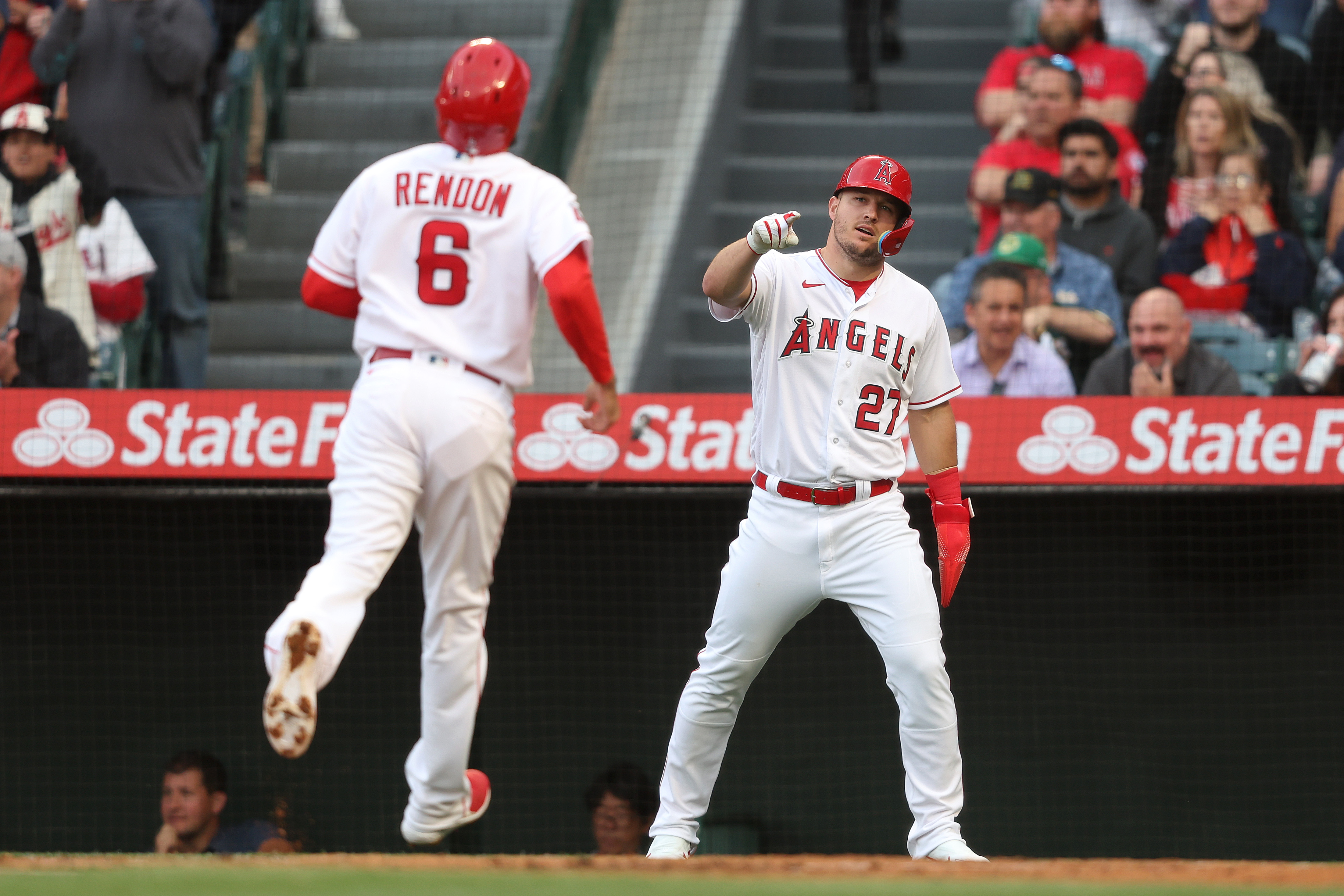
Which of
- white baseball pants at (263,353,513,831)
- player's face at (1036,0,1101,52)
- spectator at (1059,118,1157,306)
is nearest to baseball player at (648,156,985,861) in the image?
white baseball pants at (263,353,513,831)

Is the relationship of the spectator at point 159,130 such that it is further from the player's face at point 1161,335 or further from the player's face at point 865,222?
the player's face at point 1161,335

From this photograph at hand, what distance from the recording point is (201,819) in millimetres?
5043

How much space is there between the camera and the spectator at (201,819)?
16.5 ft

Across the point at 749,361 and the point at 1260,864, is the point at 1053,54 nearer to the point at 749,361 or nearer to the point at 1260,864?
the point at 749,361

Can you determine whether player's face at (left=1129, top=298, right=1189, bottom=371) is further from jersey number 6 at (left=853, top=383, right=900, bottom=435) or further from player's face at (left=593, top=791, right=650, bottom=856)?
player's face at (left=593, top=791, right=650, bottom=856)

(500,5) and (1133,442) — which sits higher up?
(500,5)

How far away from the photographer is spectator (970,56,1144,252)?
5.53 meters

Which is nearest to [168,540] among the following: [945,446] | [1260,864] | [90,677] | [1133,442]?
[90,677]

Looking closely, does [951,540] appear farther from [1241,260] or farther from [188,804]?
[188,804]

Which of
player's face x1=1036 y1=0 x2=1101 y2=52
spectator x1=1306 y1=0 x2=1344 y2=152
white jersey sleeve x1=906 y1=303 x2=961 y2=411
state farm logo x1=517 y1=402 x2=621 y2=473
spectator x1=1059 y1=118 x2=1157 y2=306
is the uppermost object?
player's face x1=1036 y1=0 x2=1101 y2=52

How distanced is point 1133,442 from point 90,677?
3805 mm

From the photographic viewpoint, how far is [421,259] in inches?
127

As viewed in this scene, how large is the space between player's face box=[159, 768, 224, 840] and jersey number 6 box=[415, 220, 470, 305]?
2669 mm

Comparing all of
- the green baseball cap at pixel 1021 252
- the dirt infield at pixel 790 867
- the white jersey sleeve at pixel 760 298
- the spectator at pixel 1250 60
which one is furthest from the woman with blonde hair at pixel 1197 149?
the dirt infield at pixel 790 867
